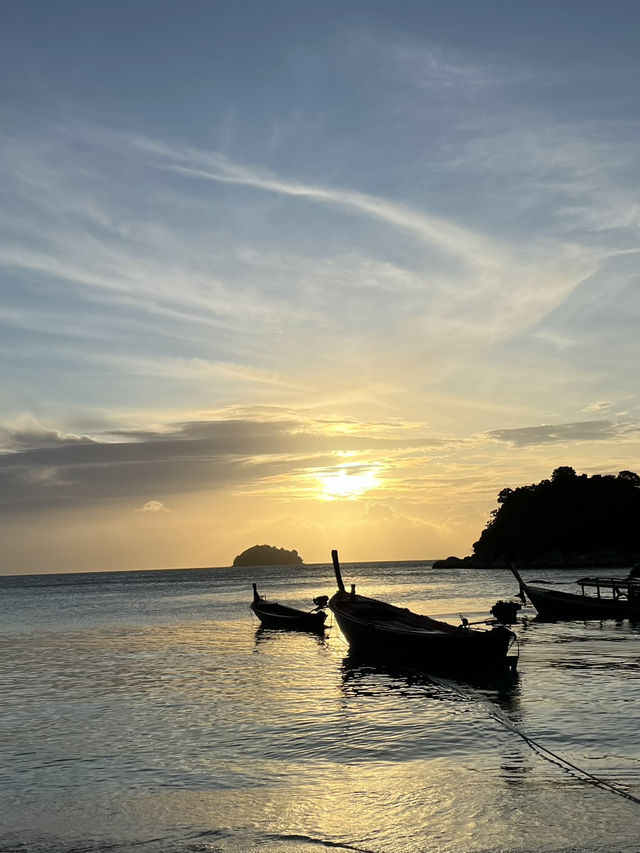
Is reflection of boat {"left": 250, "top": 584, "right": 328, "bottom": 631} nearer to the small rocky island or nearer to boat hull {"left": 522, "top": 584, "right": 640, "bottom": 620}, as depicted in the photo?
boat hull {"left": 522, "top": 584, "right": 640, "bottom": 620}

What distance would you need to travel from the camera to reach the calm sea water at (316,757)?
39.7ft

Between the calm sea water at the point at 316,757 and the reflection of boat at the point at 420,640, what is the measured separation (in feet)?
3.30

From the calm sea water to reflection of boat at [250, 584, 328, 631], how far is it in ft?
46.5

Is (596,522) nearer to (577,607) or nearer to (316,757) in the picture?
(577,607)

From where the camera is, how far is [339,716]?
73.2 ft

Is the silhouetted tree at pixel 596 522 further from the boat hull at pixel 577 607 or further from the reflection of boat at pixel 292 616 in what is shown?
the reflection of boat at pixel 292 616

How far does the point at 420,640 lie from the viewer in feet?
99.9

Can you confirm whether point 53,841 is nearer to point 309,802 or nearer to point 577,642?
point 309,802

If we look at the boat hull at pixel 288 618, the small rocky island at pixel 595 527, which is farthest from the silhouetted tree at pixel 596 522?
the boat hull at pixel 288 618

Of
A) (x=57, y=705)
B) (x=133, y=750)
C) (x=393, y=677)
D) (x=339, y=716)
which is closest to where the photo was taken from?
(x=133, y=750)

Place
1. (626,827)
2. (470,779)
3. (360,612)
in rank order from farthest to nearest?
(360,612), (470,779), (626,827)

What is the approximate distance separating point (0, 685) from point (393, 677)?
15512 mm

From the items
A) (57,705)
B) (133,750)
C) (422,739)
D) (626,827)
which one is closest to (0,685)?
(57,705)

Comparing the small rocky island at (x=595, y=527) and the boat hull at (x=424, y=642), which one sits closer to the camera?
the boat hull at (x=424, y=642)
